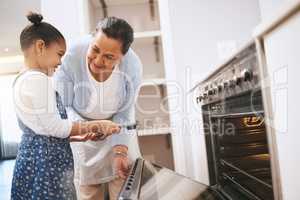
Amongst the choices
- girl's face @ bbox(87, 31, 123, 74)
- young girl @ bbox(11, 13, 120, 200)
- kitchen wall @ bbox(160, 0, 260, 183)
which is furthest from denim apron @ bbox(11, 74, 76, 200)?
kitchen wall @ bbox(160, 0, 260, 183)

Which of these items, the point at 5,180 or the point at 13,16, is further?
the point at 5,180

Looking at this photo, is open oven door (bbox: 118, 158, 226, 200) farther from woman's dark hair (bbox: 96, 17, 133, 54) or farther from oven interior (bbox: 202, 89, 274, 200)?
woman's dark hair (bbox: 96, 17, 133, 54)

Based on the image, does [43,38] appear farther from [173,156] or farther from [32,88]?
[173,156]

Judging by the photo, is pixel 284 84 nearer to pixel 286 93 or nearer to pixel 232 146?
pixel 286 93

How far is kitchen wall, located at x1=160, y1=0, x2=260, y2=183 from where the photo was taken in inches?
60.6

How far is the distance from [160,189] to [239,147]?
297 mm

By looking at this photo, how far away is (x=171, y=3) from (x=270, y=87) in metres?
1.18

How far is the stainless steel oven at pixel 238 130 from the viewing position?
589mm

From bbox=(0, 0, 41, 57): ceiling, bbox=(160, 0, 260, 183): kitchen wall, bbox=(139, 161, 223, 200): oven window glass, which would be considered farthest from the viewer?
bbox=(0, 0, 41, 57): ceiling

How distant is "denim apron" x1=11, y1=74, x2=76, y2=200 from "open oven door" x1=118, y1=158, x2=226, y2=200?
0.26m

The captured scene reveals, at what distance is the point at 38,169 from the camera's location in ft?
2.98

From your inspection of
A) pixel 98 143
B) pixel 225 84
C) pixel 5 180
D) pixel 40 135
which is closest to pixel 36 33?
pixel 40 135

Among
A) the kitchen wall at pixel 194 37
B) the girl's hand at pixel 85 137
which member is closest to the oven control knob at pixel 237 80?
the girl's hand at pixel 85 137

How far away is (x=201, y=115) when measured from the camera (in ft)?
3.76
